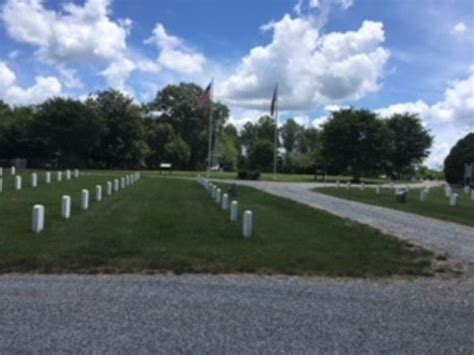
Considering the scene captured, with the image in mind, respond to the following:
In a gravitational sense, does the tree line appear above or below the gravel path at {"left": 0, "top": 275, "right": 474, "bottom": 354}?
above

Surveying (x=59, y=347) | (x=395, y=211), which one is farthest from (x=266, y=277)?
(x=395, y=211)

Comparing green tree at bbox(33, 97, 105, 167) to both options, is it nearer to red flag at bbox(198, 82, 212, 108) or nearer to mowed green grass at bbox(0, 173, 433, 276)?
red flag at bbox(198, 82, 212, 108)

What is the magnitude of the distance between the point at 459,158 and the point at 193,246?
5737 cm

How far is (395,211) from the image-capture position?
76.8ft

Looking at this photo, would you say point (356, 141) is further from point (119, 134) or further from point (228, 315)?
point (228, 315)

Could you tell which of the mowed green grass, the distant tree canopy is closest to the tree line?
the distant tree canopy

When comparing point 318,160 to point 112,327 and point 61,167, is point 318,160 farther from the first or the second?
point 112,327

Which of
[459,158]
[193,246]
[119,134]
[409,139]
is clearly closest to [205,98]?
[459,158]

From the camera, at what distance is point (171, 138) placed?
3981 inches

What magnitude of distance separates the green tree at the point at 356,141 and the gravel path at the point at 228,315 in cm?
6169

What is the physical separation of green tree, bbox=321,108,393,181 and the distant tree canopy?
23.9 ft

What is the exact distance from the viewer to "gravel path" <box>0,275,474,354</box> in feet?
18.2

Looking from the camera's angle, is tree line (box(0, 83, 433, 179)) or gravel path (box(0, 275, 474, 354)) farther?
tree line (box(0, 83, 433, 179))

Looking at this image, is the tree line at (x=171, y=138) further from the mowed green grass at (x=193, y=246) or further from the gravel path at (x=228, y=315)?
the gravel path at (x=228, y=315)
